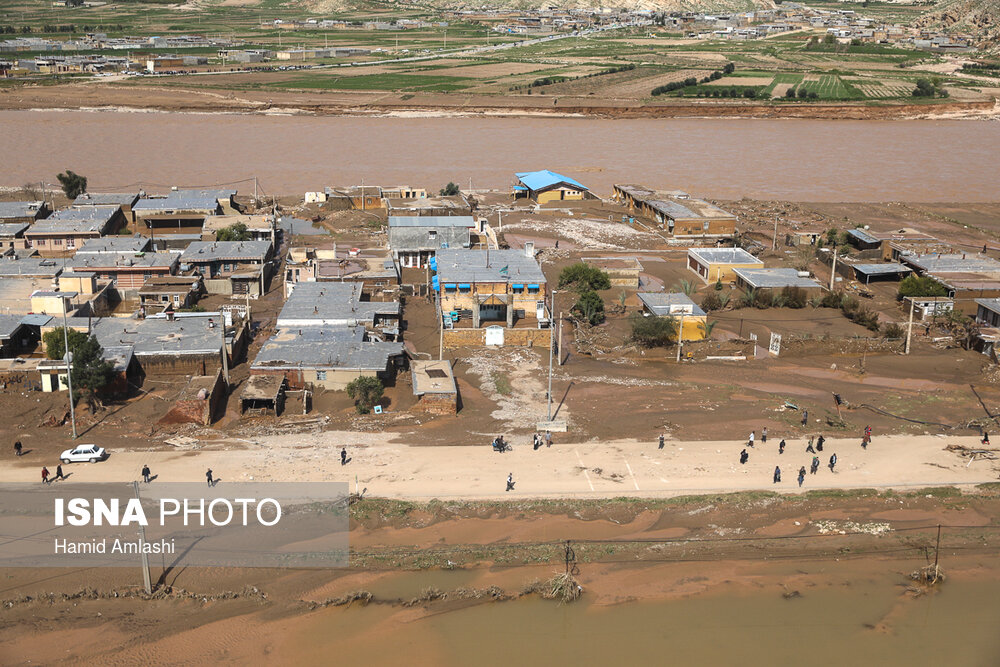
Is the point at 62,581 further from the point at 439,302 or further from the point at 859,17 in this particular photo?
the point at 859,17

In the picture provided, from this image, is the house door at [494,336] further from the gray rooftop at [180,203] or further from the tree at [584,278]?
the gray rooftop at [180,203]

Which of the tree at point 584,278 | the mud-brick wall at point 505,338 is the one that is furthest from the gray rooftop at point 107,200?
the mud-brick wall at point 505,338

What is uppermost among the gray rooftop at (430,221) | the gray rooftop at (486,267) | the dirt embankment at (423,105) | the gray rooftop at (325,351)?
the dirt embankment at (423,105)

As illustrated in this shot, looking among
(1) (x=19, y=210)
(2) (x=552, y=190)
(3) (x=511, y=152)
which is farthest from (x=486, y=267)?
(3) (x=511, y=152)

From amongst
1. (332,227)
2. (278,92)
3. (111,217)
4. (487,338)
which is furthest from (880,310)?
(278,92)

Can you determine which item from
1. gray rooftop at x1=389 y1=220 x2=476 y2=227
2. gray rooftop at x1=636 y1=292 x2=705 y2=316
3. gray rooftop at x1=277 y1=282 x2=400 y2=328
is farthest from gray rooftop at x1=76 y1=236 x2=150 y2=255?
gray rooftop at x1=636 y1=292 x2=705 y2=316

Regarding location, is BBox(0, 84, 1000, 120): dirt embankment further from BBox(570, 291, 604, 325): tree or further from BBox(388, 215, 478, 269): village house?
BBox(570, 291, 604, 325): tree
